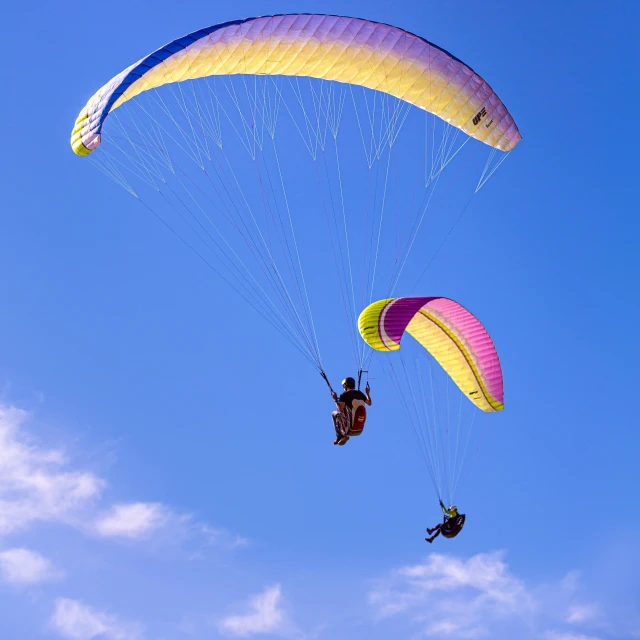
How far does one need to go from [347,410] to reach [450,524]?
2977 mm

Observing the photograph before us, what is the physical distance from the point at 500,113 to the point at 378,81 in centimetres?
255

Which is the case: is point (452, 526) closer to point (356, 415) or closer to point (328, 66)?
point (356, 415)

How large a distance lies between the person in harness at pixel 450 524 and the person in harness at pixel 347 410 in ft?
7.58

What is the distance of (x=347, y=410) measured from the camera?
82.2 ft

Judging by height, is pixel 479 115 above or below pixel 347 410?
above

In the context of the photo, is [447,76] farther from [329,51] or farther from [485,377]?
[485,377]

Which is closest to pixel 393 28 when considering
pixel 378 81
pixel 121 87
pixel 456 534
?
pixel 378 81

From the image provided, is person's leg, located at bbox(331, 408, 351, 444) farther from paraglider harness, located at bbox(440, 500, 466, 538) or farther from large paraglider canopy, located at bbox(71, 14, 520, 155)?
large paraglider canopy, located at bbox(71, 14, 520, 155)

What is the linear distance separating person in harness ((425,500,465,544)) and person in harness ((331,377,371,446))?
2309mm

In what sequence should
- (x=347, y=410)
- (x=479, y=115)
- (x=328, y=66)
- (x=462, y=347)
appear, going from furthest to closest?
(x=479, y=115), (x=328, y=66), (x=462, y=347), (x=347, y=410)

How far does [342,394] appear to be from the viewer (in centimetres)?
2516

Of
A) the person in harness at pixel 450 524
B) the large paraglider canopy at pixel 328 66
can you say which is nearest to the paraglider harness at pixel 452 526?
the person in harness at pixel 450 524

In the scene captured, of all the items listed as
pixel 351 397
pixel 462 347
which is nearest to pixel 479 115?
pixel 462 347

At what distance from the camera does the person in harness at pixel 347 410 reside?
25.1 metres
